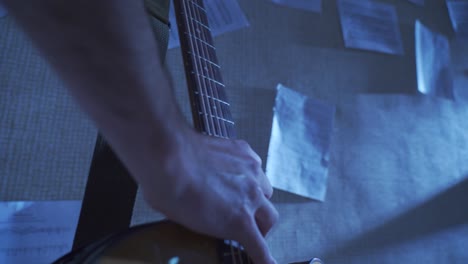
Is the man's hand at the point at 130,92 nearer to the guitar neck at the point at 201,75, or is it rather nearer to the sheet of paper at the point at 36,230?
the guitar neck at the point at 201,75

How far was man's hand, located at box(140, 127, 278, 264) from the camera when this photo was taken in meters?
0.31

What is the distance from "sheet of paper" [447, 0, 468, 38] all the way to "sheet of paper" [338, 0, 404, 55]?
0.24 m

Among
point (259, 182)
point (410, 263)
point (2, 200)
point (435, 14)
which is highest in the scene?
point (435, 14)

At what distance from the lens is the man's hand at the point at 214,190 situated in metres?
0.31

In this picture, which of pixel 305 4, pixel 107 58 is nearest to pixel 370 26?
pixel 305 4

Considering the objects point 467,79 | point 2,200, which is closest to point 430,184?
point 467,79

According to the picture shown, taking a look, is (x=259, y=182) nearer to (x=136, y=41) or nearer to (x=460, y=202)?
(x=136, y=41)

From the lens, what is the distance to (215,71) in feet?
1.90

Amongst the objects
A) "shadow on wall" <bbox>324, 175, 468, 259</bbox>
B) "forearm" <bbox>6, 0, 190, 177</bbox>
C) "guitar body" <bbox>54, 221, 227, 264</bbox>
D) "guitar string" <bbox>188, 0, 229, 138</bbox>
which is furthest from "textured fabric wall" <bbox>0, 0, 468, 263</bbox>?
"forearm" <bbox>6, 0, 190, 177</bbox>

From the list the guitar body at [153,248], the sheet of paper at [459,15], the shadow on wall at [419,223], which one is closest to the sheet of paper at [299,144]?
the shadow on wall at [419,223]

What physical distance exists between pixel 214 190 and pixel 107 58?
0.57 feet

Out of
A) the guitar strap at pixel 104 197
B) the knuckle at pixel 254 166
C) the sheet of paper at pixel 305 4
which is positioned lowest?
the guitar strap at pixel 104 197

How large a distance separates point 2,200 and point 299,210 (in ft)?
1.81

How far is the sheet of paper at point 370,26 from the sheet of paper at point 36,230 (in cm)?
79
